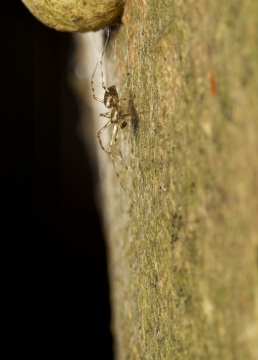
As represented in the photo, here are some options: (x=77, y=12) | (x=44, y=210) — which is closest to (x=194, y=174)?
(x=77, y=12)

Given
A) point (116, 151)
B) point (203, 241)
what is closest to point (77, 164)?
point (116, 151)

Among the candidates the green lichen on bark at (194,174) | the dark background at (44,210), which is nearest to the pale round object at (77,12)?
the green lichen on bark at (194,174)

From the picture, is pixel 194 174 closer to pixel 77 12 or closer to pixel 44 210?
pixel 77 12

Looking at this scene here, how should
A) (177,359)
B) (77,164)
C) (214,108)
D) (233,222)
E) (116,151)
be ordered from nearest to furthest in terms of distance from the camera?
(233,222)
(214,108)
(177,359)
(116,151)
(77,164)

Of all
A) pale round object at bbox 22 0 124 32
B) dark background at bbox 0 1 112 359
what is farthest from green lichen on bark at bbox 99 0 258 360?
dark background at bbox 0 1 112 359

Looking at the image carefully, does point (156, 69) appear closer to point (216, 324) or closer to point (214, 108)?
point (214, 108)
